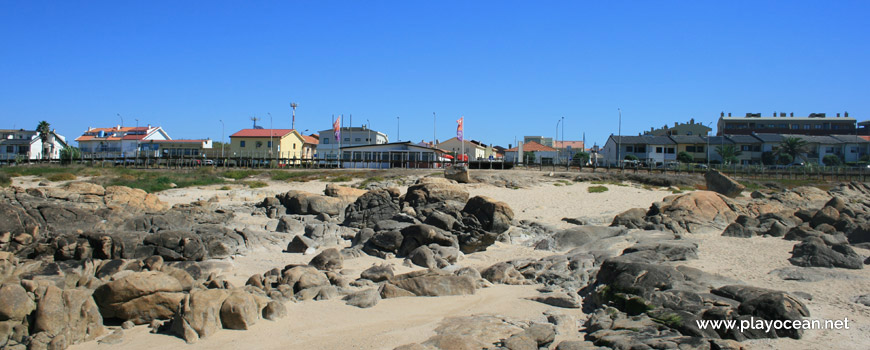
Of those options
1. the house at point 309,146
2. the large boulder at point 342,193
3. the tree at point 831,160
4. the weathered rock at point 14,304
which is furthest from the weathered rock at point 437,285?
the tree at point 831,160

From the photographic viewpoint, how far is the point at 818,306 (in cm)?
812

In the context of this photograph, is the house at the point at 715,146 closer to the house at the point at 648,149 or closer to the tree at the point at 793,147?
the house at the point at 648,149

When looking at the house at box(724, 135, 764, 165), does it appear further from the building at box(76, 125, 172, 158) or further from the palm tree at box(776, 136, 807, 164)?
the building at box(76, 125, 172, 158)

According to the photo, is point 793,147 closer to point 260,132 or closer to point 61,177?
point 260,132

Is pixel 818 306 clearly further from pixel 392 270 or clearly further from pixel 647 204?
pixel 647 204

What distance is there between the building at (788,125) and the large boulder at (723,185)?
205 feet

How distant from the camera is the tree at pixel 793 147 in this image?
205 feet

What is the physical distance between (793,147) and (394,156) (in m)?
47.1

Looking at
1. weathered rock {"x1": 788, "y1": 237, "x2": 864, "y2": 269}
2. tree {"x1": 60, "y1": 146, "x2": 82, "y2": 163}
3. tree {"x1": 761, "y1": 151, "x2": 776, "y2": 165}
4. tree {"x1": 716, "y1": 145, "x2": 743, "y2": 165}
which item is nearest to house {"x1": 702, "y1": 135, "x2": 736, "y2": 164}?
tree {"x1": 716, "y1": 145, "x2": 743, "y2": 165}

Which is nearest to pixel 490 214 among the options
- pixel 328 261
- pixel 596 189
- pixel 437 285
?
pixel 328 261

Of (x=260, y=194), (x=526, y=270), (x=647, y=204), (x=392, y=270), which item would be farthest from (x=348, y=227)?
(x=647, y=204)

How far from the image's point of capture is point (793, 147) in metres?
62.6

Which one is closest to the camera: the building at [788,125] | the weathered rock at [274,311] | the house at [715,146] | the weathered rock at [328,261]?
the weathered rock at [274,311]

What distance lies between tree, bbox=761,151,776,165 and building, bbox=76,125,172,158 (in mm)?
71548
